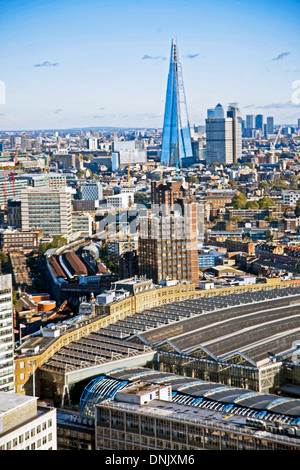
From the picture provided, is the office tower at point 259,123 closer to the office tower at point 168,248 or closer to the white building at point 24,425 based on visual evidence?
the office tower at point 168,248

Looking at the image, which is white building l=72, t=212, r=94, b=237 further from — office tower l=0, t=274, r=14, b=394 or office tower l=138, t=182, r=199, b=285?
office tower l=0, t=274, r=14, b=394

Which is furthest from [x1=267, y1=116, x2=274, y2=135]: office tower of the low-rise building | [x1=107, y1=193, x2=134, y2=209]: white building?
the low-rise building

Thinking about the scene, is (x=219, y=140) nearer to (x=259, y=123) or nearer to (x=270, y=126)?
(x=270, y=126)

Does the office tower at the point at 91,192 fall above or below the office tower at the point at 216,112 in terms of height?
below

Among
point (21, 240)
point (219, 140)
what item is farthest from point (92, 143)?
point (21, 240)

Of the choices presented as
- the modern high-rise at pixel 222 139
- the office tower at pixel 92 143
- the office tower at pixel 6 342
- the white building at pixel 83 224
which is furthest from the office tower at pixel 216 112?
the office tower at pixel 6 342

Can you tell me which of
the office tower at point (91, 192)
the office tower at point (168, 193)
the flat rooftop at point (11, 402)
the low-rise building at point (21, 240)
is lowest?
the low-rise building at point (21, 240)
